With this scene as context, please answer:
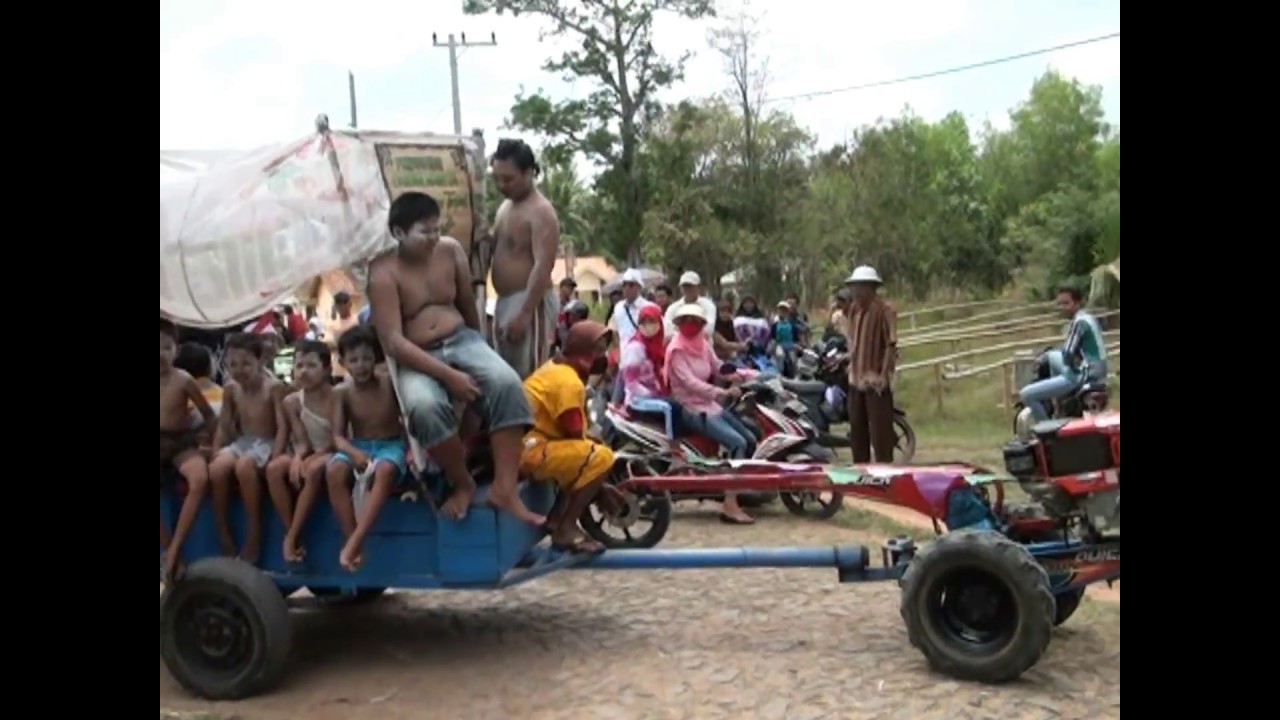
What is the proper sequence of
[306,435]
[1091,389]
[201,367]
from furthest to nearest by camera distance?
1. [1091,389]
2. [201,367]
3. [306,435]

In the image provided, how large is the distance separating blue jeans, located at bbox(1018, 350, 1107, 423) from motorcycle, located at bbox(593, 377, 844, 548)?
188cm

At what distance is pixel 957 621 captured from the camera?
217 inches

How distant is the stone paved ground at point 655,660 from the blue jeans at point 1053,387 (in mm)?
3758

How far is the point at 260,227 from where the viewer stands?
5504mm

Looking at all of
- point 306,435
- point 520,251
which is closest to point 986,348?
point 520,251

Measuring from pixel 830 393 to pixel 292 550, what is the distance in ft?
24.7

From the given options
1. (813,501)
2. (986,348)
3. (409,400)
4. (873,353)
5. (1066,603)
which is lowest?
(1066,603)

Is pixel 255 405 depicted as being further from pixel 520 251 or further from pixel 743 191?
pixel 743 191

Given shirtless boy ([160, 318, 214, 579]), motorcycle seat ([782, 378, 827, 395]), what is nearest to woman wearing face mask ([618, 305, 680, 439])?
motorcycle seat ([782, 378, 827, 395])

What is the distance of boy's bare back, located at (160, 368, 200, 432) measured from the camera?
586 cm

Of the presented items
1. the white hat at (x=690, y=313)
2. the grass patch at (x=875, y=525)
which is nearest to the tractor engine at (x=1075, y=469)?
the grass patch at (x=875, y=525)
